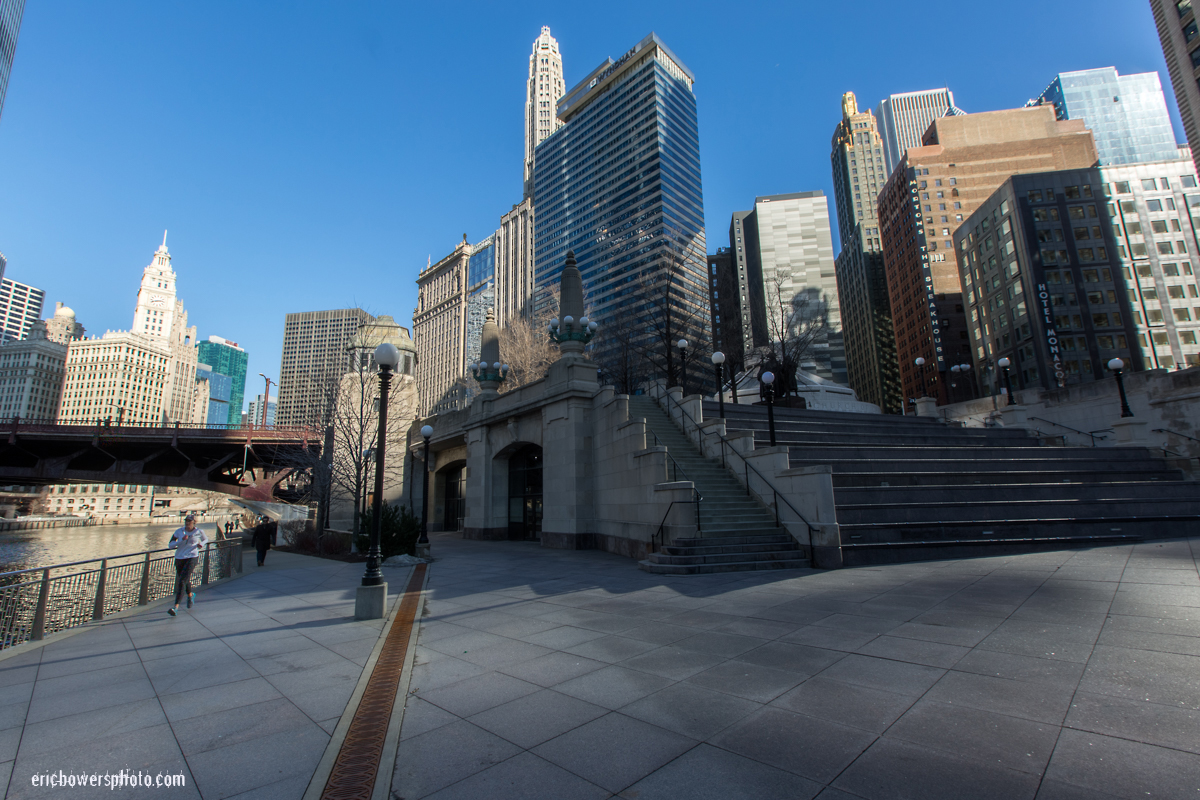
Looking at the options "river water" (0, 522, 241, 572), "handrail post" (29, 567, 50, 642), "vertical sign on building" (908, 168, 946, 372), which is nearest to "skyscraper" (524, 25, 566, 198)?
"vertical sign on building" (908, 168, 946, 372)

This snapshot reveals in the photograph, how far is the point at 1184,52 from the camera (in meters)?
58.0

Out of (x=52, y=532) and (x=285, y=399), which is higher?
(x=285, y=399)

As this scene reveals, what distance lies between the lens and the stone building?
9806 centimetres

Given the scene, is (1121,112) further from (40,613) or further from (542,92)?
(40,613)

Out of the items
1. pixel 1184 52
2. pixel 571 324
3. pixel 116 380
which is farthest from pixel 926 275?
pixel 116 380

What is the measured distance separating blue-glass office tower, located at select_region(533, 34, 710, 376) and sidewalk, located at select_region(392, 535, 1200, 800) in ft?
320

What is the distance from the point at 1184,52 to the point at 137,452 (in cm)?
11392

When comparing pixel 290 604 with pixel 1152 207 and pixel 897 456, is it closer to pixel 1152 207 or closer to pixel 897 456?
pixel 897 456

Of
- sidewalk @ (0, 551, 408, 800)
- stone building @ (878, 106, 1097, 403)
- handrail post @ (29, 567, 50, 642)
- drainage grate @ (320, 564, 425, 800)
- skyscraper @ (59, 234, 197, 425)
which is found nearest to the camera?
drainage grate @ (320, 564, 425, 800)

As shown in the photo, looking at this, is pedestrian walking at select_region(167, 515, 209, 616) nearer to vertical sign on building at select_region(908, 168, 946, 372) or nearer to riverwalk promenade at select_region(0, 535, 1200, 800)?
riverwalk promenade at select_region(0, 535, 1200, 800)

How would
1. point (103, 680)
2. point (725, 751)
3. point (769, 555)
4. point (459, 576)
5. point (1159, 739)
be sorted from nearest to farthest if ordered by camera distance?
point (1159, 739) → point (725, 751) → point (103, 680) → point (769, 555) → point (459, 576)

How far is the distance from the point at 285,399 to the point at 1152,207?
5860 inches

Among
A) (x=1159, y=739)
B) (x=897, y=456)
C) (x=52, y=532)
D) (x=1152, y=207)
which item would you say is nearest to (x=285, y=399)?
(x=52, y=532)

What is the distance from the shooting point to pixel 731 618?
24.1 feet
